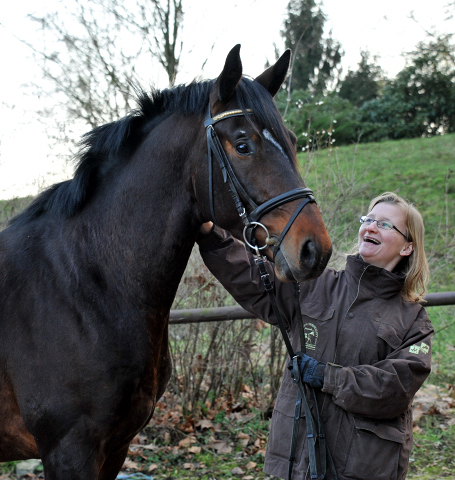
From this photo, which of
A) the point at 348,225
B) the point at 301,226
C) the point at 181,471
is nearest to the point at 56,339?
the point at 301,226

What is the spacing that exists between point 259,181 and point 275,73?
0.67 meters

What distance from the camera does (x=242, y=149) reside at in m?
1.91

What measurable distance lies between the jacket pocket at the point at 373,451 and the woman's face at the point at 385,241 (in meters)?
0.79

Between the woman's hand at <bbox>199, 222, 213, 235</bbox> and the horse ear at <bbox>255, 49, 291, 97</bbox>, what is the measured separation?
28.4 inches

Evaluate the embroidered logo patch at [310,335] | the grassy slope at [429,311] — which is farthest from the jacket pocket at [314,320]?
the grassy slope at [429,311]

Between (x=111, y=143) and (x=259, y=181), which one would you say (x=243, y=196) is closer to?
(x=259, y=181)

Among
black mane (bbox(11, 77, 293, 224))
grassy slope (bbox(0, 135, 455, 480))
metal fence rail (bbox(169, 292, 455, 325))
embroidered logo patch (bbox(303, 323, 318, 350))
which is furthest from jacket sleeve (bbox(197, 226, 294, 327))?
grassy slope (bbox(0, 135, 455, 480))

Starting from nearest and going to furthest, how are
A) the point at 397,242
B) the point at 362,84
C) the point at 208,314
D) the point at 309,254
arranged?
1. the point at 309,254
2. the point at 397,242
3. the point at 208,314
4. the point at 362,84

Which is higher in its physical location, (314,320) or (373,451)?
(314,320)

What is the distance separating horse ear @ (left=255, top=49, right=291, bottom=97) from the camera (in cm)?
218

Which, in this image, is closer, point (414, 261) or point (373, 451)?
point (373, 451)

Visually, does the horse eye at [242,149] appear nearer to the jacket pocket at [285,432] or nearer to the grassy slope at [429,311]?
the jacket pocket at [285,432]

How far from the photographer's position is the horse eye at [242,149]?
1.90m

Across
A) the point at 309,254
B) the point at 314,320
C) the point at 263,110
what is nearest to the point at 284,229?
the point at 309,254
